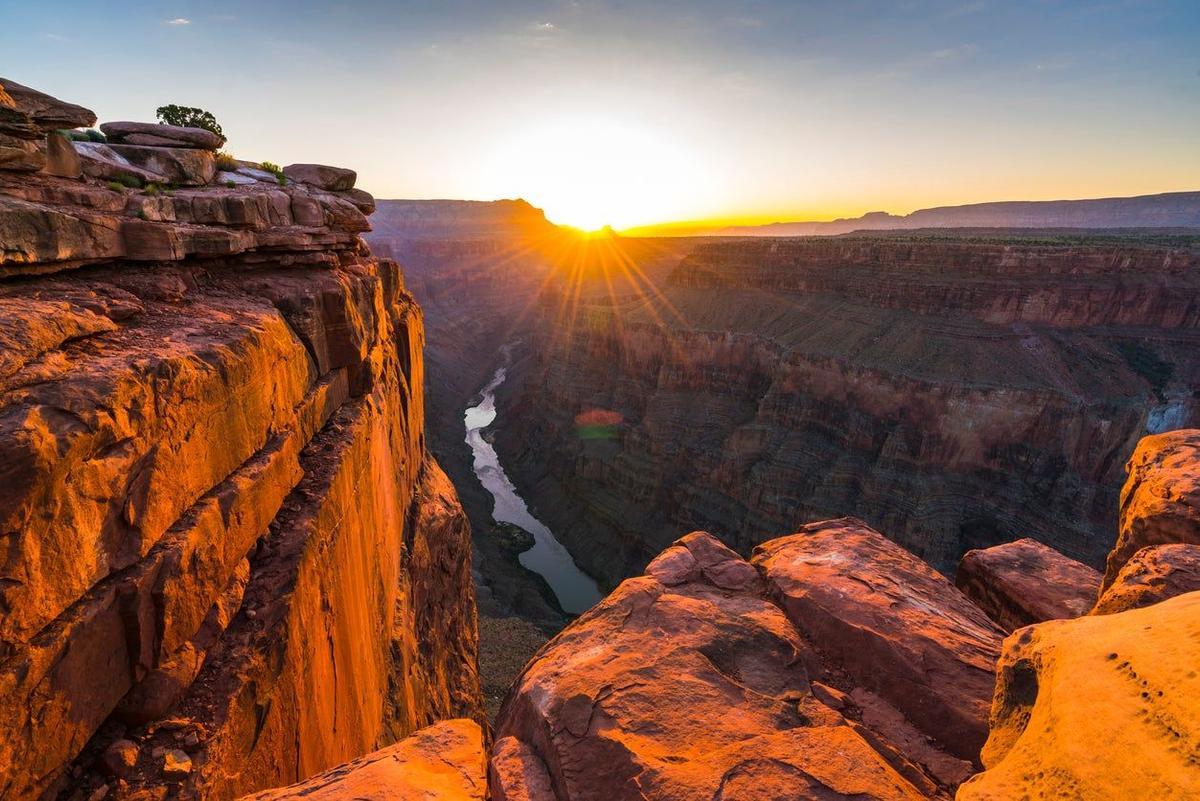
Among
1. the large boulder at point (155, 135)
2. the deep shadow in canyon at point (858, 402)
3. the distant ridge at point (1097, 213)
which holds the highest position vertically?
the distant ridge at point (1097, 213)

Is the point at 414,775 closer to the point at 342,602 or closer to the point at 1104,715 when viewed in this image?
the point at 342,602

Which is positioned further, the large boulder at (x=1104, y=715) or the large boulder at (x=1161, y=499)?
the large boulder at (x=1161, y=499)

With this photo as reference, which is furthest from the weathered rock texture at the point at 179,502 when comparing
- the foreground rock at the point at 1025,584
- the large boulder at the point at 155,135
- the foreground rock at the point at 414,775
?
the foreground rock at the point at 1025,584

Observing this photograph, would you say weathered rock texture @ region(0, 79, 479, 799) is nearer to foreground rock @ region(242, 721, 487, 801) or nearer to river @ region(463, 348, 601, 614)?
foreground rock @ region(242, 721, 487, 801)

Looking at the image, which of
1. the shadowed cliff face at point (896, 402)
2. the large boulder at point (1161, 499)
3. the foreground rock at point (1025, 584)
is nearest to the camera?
the large boulder at point (1161, 499)

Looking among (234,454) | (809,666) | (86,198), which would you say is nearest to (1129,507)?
(809,666)

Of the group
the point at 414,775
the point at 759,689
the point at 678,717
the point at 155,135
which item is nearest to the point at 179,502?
the point at 414,775

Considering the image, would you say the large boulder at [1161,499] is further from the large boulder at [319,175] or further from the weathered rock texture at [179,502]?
the large boulder at [319,175]
